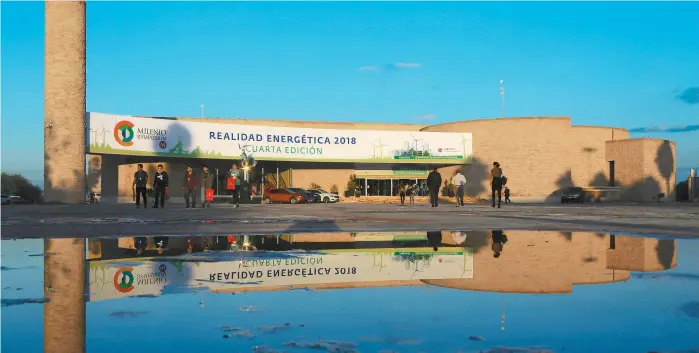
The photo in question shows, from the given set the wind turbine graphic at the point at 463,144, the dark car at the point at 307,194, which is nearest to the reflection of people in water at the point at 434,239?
the dark car at the point at 307,194

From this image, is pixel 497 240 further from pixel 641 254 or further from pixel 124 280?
pixel 124 280

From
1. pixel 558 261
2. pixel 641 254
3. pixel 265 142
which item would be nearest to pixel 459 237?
pixel 641 254

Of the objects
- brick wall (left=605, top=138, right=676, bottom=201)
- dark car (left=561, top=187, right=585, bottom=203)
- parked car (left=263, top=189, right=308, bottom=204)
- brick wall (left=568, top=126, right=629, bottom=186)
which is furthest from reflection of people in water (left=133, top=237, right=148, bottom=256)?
brick wall (left=605, top=138, right=676, bottom=201)

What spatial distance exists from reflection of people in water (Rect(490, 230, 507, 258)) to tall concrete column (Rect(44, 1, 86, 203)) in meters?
33.1

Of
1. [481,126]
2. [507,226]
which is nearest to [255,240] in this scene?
[507,226]

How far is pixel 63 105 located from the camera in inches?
1475

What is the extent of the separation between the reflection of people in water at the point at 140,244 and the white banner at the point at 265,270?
2.78ft

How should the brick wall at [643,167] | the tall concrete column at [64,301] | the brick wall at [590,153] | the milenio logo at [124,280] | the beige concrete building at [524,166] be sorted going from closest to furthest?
the tall concrete column at [64,301]
the milenio logo at [124,280]
the beige concrete building at [524,166]
the brick wall at [590,153]
the brick wall at [643,167]

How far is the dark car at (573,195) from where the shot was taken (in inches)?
1973

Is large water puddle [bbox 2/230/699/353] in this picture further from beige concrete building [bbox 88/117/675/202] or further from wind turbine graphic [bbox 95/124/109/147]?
beige concrete building [bbox 88/117/675/202]

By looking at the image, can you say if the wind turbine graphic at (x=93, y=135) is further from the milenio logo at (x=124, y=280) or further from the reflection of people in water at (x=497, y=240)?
the milenio logo at (x=124, y=280)

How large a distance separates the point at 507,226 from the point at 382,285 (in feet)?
23.6

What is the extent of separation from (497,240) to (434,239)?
810 millimetres

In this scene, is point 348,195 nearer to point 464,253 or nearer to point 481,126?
point 481,126
